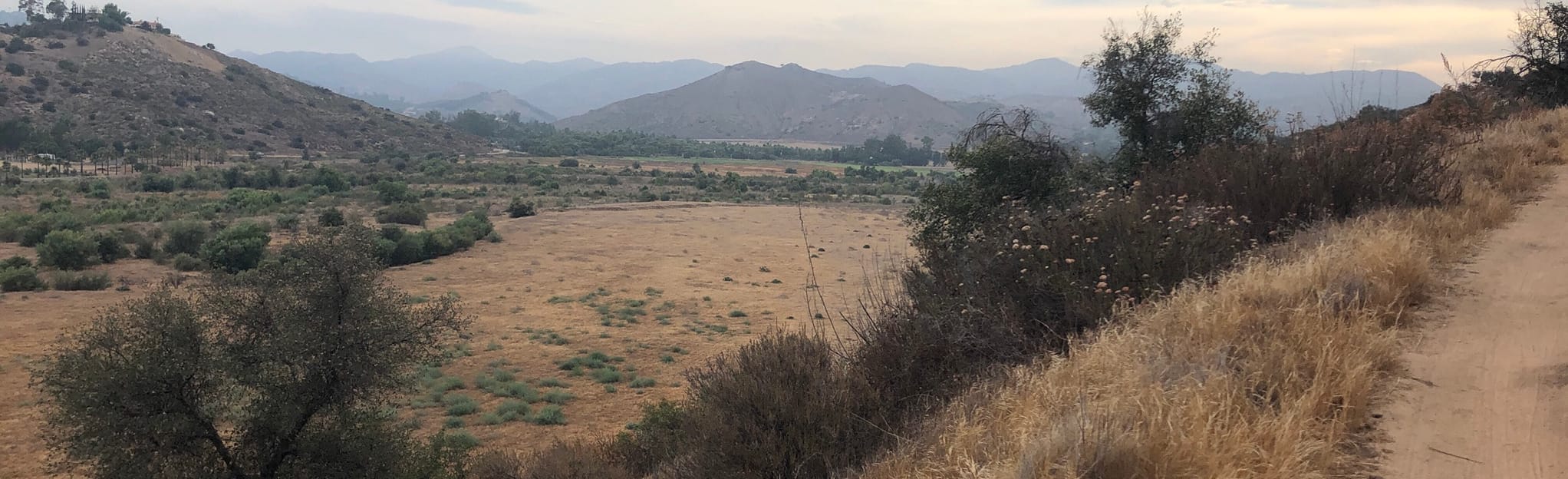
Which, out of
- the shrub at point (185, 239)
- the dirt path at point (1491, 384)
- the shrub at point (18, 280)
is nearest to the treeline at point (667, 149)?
the shrub at point (185, 239)

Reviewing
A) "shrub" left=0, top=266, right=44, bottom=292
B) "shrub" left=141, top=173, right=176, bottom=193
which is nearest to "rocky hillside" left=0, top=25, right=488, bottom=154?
"shrub" left=141, top=173, right=176, bottom=193

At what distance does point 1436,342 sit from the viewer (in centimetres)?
466

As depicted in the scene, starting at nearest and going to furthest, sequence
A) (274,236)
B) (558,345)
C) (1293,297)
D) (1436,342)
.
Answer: (1436,342) → (1293,297) → (558,345) → (274,236)

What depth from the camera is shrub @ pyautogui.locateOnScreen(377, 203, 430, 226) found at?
4481cm

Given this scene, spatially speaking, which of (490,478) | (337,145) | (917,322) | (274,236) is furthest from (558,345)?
(337,145)

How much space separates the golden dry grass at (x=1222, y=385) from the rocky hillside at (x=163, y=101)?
95.7 meters

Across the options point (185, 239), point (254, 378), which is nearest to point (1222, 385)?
point (254, 378)

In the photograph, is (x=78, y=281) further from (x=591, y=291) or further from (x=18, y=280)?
(x=591, y=291)

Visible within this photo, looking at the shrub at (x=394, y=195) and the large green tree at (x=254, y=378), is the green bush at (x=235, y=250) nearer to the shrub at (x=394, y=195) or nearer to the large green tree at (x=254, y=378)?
the shrub at (x=394, y=195)

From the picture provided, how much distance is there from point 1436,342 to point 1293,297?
745 mm

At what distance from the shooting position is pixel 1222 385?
152 inches

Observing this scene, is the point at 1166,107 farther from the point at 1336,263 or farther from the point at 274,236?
the point at 274,236

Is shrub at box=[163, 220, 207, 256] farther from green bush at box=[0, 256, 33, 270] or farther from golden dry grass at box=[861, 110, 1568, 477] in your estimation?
golden dry grass at box=[861, 110, 1568, 477]

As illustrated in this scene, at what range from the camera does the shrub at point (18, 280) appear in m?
24.8
